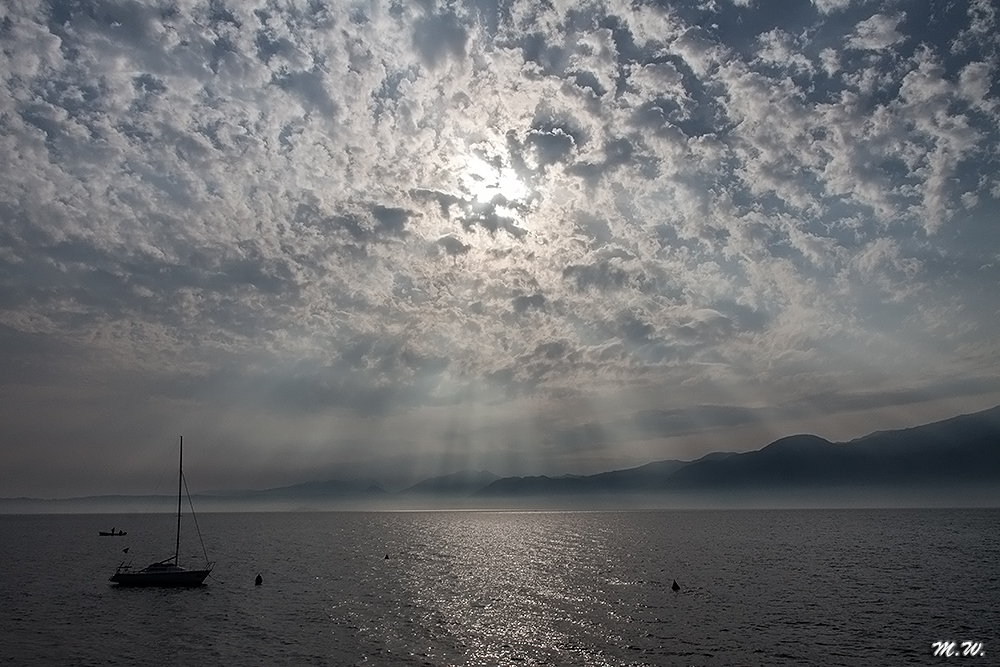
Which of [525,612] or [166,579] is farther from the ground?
[166,579]

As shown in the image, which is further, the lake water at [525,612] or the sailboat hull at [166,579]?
the sailboat hull at [166,579]

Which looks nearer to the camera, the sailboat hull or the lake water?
the lake water

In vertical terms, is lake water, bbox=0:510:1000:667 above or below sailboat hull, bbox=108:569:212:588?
below

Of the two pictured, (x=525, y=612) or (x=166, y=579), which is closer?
(x=525, y=612)

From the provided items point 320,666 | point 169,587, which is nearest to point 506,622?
point 320,666

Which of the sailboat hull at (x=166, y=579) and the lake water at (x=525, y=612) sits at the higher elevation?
the sailboat hull at (x=166, y=579)

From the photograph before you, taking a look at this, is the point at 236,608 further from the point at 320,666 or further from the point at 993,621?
the point at 993,621

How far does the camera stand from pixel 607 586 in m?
91.7

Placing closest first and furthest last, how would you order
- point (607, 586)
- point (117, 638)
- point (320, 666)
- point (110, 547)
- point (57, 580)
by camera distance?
1. point (320, 666)
2. point (117, 638)
3. point (607, 586)
4. point (57, 580)
5. point (110, 547)

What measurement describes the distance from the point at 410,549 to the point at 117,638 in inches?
4378

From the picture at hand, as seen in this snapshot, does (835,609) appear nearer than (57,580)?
Yes

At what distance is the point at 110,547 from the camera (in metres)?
182

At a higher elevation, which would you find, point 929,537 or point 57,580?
point 57,580

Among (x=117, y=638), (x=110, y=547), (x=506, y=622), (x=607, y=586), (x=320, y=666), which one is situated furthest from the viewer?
(x=110, y=547)
